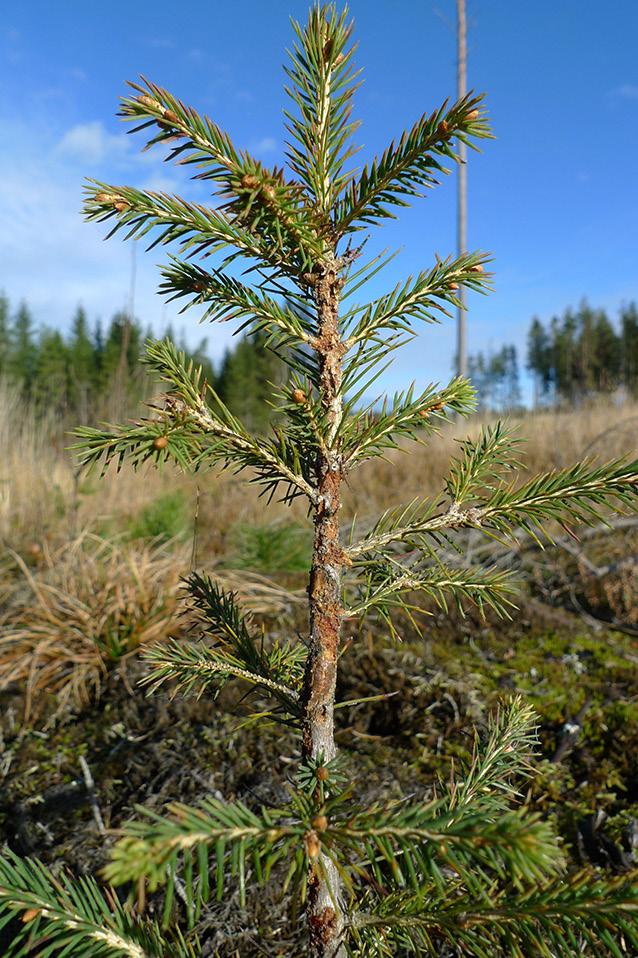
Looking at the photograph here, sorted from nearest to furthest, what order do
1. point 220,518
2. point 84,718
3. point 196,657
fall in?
1. point 196,657
2. point 84,718
3. point 220,518

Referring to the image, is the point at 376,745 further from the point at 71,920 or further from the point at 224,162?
the point at 224,162

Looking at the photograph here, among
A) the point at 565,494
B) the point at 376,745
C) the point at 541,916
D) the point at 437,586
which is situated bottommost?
the point at 376,745

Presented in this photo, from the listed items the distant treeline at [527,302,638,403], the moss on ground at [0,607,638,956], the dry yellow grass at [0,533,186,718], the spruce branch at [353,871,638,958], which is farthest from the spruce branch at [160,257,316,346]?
the distant treeline at [527,302,638,403]

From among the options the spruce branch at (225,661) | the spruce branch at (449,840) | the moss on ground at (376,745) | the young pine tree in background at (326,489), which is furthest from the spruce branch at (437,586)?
the moss on ground at (376,745)

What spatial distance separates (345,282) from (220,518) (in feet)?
13.7

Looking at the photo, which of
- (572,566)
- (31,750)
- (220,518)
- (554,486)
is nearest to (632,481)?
(554,486)

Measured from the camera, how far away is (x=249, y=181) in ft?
2.04

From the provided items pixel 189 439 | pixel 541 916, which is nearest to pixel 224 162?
pixel 189 439

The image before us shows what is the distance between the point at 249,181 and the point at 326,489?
0.37m

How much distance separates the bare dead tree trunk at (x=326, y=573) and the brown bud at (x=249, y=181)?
0.17 meters

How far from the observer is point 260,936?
48.6 inches

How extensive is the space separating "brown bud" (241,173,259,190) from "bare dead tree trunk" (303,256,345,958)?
0.55ft

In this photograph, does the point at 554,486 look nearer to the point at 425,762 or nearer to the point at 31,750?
the point at 425,762

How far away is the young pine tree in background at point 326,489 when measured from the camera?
59 cm
